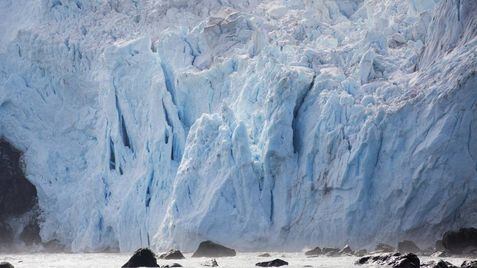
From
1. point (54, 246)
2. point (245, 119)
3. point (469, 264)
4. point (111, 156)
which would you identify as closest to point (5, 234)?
point (54, 246)

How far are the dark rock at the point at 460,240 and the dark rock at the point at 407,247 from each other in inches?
62.8

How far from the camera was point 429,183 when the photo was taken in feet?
74.3

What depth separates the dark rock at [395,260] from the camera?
650 inches

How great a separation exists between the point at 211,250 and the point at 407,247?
6194mm

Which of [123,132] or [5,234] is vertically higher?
[123,132]

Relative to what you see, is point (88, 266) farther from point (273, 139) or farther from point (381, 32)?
point (381, 32)

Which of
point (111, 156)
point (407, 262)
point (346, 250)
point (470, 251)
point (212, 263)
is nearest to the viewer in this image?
point (407, 262)

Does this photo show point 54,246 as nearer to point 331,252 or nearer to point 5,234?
point 5,234

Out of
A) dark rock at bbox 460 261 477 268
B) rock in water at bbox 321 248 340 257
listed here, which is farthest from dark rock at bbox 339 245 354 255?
dark rock at bbox 460 261 477 268

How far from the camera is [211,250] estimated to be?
24.9 metres

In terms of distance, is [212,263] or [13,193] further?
[13,193]

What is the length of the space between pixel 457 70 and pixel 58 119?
60.7 ft

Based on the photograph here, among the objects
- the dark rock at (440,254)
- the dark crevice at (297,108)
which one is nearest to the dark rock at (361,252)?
the dark rock at (440,254)

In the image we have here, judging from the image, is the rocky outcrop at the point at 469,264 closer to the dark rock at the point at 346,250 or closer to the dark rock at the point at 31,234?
the dark rock at the point at 346,250
